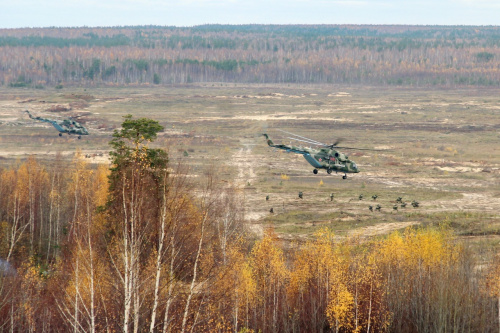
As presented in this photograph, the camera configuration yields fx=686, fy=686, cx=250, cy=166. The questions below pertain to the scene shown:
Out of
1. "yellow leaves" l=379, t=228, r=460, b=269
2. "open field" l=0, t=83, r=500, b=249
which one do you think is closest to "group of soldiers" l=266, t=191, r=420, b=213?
"open field" l=0, t=83, r=500, b=249

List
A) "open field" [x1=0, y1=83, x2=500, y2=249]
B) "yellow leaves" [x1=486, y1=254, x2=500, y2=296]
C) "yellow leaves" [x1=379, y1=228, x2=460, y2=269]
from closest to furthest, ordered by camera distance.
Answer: "yellow leaves" [x1=486, y1=254, x2=500, y2=296]
"yellow leaves" [x1=379, y1=228, x2=460, y2=269]
"open field" [x1=0, y1=83, x2=500, y2=249]

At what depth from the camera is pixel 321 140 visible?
114000mm

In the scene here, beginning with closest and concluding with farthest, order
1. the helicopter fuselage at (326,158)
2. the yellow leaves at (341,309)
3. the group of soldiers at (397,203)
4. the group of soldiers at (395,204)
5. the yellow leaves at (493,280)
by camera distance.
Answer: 1. the yellow leaves at (341,309)
2. the yellow leaves at (493,280)
3. the helicopter fuselage at (326,158)
4. the group of soldiers at (397,203)
5. the group of soldiers at (395,204)

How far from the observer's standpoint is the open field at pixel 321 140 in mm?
68188

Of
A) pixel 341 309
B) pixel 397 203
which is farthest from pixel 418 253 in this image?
pixel 397 203

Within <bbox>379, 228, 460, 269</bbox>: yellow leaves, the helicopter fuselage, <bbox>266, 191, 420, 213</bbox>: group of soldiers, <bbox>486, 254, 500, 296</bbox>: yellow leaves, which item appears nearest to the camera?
<bbox>486, 254, 500, 296</bbox>: yellow leaves

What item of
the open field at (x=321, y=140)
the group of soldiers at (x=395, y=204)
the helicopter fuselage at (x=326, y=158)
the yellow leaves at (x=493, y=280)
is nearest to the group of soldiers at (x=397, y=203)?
the group of soldiers at (x=395, y=204)

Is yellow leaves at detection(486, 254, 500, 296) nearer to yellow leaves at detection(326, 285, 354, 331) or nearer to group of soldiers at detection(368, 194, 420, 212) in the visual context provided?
yellow leaves at detection(326, 285, 354, 331)

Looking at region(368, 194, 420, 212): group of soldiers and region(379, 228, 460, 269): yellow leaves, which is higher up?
region(379, 228, 460, 269): yellow leaves

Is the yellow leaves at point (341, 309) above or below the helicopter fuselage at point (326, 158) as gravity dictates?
below

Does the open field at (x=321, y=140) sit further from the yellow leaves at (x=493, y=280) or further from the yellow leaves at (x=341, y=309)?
the yellow leaves at (x=493, y=280)

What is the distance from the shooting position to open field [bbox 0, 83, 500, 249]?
224 ft

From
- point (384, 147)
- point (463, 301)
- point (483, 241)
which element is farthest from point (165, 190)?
point (384, 147)

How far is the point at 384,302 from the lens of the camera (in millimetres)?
39594
